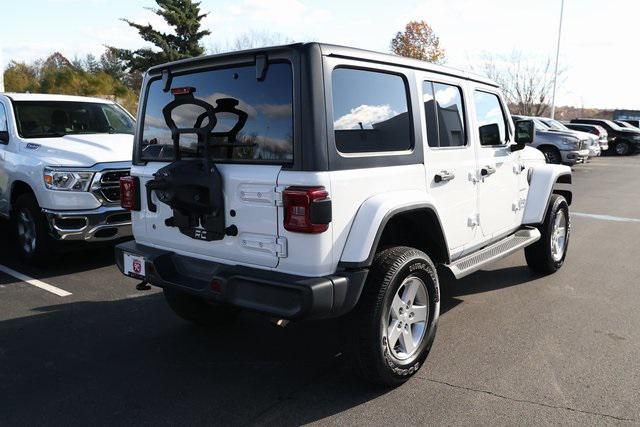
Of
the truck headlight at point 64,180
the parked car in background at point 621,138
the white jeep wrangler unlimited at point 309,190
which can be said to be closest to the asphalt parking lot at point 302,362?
the white jeep wrangler unlimited at point 309,190

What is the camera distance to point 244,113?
10.9 ft

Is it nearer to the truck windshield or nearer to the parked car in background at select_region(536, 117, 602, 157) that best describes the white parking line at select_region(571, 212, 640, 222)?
the truck windshield

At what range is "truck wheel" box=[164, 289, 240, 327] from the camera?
433 cm

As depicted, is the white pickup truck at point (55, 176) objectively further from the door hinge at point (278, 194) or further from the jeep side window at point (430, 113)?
the jeep side window at point (430, 113)

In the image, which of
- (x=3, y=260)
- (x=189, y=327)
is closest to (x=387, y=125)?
(x=189, y=327)

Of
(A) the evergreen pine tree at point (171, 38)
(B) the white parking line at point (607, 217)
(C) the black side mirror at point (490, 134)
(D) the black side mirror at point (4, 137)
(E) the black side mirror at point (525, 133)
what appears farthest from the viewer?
(A) the evergreen pine tree at point (171, 38)

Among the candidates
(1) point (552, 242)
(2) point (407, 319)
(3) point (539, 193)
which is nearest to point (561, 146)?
(1) point (552, 242)

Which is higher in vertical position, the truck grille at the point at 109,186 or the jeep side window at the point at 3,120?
the jeep side window at the point at 3,120

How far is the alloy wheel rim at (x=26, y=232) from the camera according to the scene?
617cm

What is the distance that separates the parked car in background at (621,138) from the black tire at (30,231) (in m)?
27.0

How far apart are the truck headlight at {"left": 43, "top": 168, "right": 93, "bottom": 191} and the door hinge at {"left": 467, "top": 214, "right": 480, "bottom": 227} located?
3.89 metres

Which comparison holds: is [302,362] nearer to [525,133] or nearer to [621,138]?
[525,133]

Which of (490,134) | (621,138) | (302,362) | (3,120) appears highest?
(3,120)

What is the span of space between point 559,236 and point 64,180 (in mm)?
5276
